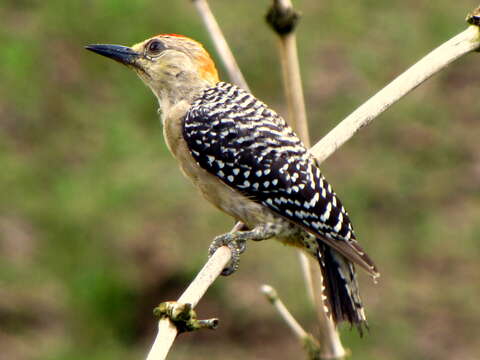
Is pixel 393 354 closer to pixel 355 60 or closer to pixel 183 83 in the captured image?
pixel 183 83

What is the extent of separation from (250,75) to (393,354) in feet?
11.7

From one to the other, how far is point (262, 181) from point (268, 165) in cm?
9

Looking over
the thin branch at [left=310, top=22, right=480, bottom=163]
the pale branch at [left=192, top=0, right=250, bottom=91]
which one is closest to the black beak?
the pale branch at [left=192, top=0, right=250, bottom=91]

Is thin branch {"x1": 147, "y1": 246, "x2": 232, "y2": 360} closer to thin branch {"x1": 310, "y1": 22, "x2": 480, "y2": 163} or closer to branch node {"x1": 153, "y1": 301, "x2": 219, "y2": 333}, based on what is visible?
branch node {"x1": 153, "y1": 301, "x2": 219, "y2": 333}

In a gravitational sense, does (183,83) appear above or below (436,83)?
below

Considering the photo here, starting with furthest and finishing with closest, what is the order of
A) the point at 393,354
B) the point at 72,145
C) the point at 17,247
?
the point at 72,145, the point at 17,247, the point at 393,354

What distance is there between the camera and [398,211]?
8.81 m

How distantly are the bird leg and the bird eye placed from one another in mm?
1252

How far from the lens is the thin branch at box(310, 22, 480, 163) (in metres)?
4.60

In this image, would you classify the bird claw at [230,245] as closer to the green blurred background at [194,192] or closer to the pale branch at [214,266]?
the pale branch at [214,266]

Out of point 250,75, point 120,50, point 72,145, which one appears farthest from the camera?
point 250,75

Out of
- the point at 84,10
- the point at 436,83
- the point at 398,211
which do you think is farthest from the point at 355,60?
the point at 84,10

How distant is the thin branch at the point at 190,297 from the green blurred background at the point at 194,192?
3.45 metres

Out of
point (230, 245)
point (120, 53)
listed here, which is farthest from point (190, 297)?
point (120, 53)
